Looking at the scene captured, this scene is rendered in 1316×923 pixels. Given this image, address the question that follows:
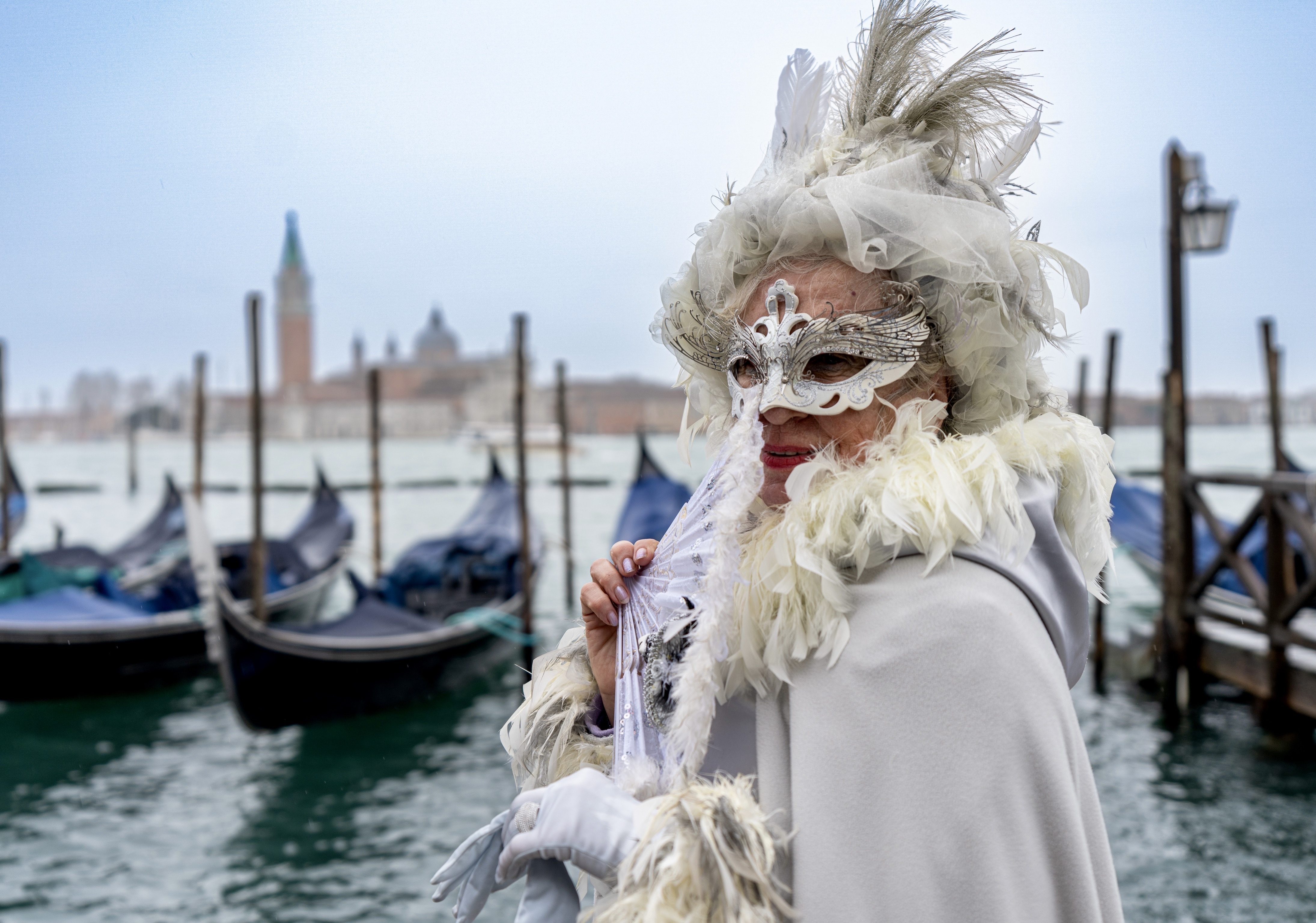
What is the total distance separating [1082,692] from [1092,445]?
340 inches

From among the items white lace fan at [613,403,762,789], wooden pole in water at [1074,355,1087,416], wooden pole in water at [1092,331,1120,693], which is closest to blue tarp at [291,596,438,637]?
wooden pole in water at [1092,331,1120,693]

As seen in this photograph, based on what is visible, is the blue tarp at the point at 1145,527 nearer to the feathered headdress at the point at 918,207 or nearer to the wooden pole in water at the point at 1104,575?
the wooden pole in water at the point at 1104,575

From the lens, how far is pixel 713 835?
0.83 m

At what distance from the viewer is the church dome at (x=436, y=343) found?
317ft

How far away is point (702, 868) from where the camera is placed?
2.71 ft

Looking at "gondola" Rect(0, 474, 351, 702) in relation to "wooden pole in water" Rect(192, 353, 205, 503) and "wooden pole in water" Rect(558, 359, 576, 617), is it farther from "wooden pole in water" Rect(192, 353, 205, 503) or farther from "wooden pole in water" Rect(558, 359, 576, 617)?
"wooden pole in water" Rect(558, 359, 576, 617)

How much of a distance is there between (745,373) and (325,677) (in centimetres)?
745

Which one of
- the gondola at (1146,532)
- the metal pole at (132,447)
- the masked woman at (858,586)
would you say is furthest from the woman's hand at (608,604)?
the metal pole at (132,447)

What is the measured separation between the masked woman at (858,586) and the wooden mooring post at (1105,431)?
8.15 meters

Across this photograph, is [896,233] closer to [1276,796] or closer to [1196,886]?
[1196,886]

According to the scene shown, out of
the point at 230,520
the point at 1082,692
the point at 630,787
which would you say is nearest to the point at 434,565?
the point at 1082,692

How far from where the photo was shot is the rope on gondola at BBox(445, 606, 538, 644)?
9.21m

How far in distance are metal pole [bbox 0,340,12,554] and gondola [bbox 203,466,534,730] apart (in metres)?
5.76

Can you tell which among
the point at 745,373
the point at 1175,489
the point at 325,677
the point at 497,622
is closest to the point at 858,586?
the point at 745,373
